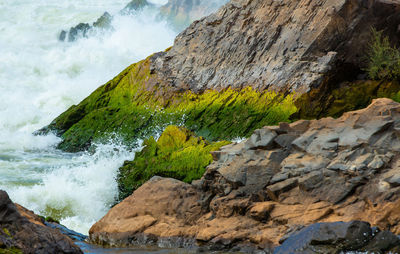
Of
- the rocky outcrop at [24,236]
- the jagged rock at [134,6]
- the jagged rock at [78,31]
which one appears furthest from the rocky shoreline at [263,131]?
the jagged rock at [134,6]

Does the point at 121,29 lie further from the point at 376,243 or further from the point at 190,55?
the point at 376,243

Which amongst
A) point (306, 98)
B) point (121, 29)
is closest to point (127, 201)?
point (306, 98)

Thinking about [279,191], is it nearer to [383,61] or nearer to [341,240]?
[341,240]

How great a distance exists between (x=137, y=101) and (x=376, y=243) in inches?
379

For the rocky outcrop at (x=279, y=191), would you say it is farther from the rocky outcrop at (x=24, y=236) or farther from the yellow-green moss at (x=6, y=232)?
the yellow-green moss at (x=6, y=232)

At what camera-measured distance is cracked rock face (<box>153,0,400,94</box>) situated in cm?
1209

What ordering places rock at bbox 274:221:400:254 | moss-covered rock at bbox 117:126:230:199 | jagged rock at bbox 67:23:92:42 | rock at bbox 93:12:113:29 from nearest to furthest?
rock at bbox 274:221:400:254, moss-covered rock at bbox 117:126:230:199, jagged rock at bbox 67:23:92:42, rock at bbox 93:12:113:29

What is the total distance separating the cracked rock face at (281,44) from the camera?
39.7 ft

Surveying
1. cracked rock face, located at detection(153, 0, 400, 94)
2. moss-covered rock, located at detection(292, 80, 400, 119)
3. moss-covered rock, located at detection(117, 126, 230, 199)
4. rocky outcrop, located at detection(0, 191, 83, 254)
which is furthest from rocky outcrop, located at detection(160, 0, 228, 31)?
rocky outcrop, located at detection(0, 191, 83, 254)

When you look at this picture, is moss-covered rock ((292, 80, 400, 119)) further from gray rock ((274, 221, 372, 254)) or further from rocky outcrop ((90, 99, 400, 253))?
gray rock ((274, 221, 372, 254))

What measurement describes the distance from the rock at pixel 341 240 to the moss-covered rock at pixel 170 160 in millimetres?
3436

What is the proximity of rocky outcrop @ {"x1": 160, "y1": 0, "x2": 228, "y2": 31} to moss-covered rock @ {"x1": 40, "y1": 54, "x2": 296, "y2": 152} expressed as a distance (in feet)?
57.2

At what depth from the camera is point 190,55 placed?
14094mm

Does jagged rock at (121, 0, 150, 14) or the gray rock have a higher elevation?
jagged rock at (121, 0, 150, 14)
